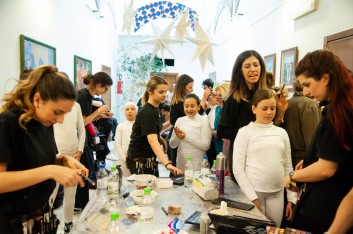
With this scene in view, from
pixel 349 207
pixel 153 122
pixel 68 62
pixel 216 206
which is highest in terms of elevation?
pixel 68 62

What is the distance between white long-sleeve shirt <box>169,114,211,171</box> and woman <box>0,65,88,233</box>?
4.72 ft

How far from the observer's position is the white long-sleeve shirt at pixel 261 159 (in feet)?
5.71

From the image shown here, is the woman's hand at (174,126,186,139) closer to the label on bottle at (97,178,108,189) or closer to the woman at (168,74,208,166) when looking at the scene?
the woman at (168,74,208,166)

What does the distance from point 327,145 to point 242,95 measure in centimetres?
92

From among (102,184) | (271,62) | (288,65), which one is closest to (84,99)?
(102,184)

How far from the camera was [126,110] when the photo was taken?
3.24m

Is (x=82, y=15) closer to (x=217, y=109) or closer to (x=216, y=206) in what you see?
(x=217, y=109)

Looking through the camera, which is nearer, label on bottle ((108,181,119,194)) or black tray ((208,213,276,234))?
black tray ((208,213,276,234))

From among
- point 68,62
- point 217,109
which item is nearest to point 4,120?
point 217,109

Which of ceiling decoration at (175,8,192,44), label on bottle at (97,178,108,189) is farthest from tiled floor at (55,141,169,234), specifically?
ceiling decoration at (175,8,192,44)

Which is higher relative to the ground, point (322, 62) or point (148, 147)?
point (322, 62)

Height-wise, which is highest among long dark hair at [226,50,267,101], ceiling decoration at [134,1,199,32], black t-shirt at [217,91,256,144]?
ceiling decoration at [134,1,199,32]

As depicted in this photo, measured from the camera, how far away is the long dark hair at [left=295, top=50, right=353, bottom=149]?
114 cm

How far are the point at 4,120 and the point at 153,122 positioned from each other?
1.15m
